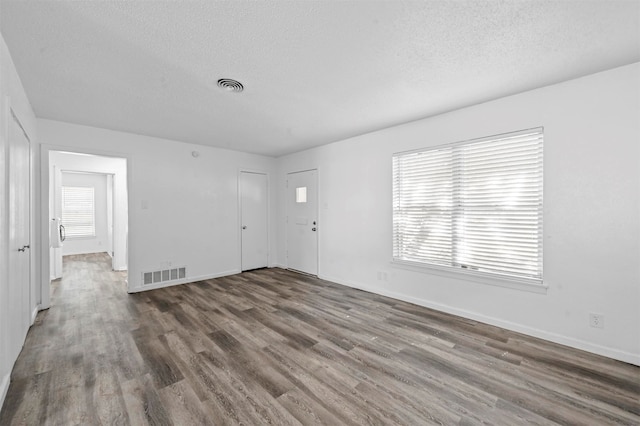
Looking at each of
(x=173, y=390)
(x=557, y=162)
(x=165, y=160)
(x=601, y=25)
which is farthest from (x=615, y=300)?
(x=165, y=160)

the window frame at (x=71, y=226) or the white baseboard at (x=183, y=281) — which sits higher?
the window frame at (x=71, y=226)

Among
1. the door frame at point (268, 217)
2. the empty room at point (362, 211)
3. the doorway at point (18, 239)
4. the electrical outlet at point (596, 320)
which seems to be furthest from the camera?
the door frame at point (268, 217)

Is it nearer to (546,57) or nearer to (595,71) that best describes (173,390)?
(546,57)

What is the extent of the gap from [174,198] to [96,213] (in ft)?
18.3

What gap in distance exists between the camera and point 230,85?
8.79ft

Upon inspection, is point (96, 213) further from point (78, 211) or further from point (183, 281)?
point (183, 281)

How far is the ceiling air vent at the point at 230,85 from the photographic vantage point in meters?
2.59

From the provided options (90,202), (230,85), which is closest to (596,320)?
(230,85)

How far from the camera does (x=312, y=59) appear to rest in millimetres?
2229

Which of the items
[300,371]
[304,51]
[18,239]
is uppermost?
[304,51]

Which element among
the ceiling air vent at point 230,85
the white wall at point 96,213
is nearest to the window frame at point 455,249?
the ceiling air vent at point 230,85

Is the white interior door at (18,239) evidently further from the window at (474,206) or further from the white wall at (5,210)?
the window at (474,206)

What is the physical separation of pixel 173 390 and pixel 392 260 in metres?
3.06

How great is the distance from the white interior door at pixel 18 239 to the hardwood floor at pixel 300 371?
0.87ft
